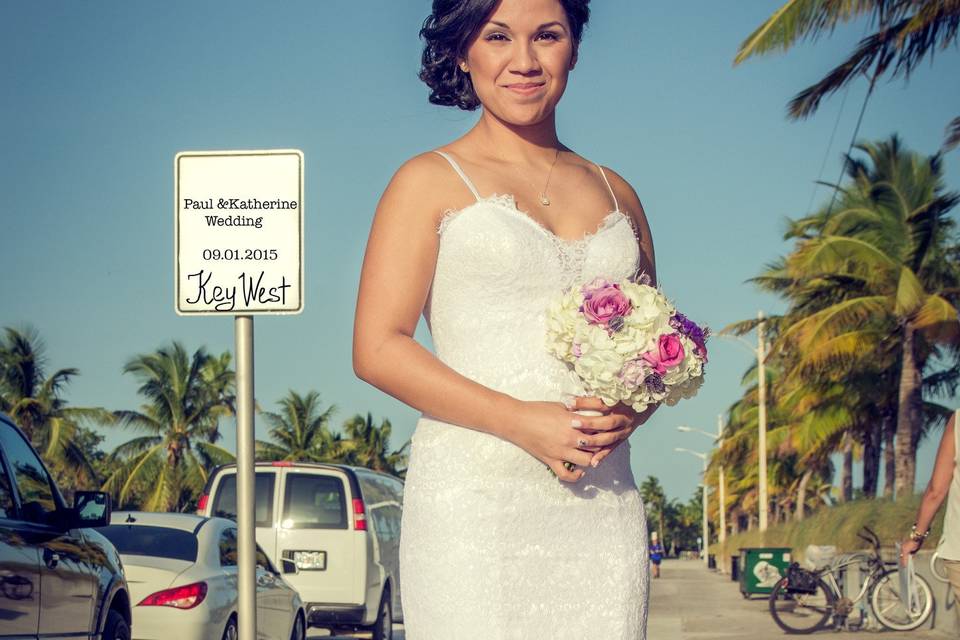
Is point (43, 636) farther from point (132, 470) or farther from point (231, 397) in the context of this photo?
point (231, 397)

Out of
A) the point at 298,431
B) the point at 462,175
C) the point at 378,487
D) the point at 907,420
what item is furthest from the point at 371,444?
the point at 462,175

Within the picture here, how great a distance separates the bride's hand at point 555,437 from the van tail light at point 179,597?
841 centimetres

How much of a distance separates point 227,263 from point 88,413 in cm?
5226

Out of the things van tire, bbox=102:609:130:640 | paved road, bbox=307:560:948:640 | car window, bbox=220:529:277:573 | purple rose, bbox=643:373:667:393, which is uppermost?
purple rose, bbox=643:373:667:393

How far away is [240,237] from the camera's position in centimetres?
557

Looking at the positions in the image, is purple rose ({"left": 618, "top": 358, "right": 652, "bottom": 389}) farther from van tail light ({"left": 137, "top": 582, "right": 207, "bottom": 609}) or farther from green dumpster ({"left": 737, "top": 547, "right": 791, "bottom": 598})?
green dumpster ({"left": 737, "top": 547, "right": 791, "bottom": 598})

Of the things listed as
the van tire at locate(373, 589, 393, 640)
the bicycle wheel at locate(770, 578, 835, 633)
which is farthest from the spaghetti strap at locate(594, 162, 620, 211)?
the bicycle wheel at locate(770, 578, 835, 633)

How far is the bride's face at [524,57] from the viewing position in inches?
128

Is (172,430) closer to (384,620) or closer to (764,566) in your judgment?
(764,566)

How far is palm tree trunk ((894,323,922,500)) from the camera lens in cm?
3562

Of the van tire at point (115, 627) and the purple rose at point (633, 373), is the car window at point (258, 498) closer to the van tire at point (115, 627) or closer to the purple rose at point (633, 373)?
the van tire at point (115, 627)

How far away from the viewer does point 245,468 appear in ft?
17.4

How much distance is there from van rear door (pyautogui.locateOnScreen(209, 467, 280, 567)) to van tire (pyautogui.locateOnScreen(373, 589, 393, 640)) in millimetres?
1442

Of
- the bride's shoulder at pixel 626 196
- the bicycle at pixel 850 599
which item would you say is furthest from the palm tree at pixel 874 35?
the bride's shoulder at pixel 626 196
